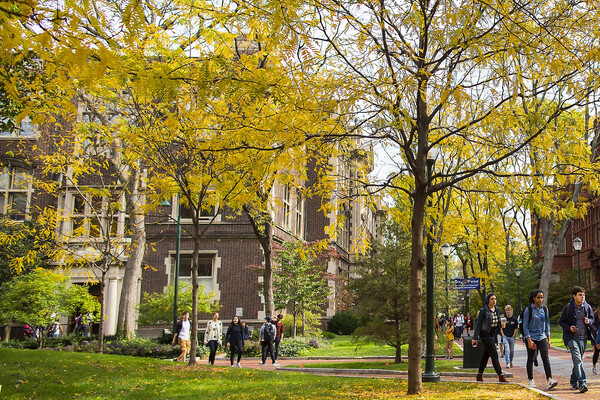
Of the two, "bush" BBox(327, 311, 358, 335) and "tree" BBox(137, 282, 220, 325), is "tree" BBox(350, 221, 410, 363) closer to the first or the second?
"tree" BBox(137, 282, 220, 325)

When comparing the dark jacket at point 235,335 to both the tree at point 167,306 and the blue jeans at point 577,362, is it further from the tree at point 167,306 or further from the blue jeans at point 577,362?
the blue jeans at point 577,362

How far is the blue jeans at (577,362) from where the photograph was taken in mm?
11055

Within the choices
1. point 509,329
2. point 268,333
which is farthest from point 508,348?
point 268,333

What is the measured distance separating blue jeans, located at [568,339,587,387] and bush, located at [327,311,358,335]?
3325cm

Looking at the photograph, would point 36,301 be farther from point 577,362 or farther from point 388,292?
point 577,362

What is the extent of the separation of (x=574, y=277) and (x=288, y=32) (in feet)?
153

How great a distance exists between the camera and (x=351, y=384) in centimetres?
1237

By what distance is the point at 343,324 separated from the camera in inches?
1753

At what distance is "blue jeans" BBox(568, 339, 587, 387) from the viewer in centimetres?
1105

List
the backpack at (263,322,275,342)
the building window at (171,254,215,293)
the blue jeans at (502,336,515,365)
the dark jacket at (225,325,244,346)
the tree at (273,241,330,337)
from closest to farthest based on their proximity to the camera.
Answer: the blue jeans at (502,336,515,365)
the dark jacket at (225,325,244,346)
the backpack at (263,322,275,342)
the tree at (273,241,330,337)
the building window at (171,254,215,293)

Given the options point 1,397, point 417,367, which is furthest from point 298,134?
point 1,397

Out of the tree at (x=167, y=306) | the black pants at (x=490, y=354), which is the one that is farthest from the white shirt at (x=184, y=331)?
the black pants at (x=490, y=354)

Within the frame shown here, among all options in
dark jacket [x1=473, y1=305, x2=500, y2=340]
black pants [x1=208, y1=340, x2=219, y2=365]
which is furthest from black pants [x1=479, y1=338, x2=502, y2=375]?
black pants [x1=208, y1=340, x2=219, y2=365]

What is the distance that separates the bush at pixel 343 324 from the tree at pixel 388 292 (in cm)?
2411
